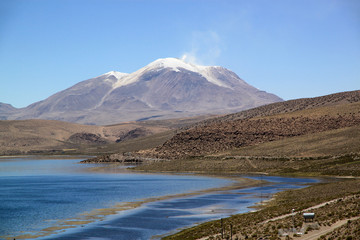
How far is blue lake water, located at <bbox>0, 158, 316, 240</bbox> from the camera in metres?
49.4

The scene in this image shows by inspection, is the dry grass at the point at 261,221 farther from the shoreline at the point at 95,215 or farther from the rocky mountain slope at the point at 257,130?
the rocky mountain slope at the point at 257,130

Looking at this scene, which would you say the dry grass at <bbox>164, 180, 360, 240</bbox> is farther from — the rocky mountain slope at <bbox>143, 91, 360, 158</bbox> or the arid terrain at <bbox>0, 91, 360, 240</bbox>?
the rocky mountain slope at <bbox>143, 91, 360, 158</bbox>

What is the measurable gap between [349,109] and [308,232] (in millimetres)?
147077

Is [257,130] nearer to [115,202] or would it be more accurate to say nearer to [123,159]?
[123,159]

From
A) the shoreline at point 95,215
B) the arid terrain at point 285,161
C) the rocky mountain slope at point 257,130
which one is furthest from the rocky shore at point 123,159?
the shoreline at point 95,215

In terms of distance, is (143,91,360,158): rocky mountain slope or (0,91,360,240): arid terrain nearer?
(0,91,360,240): arid terrain

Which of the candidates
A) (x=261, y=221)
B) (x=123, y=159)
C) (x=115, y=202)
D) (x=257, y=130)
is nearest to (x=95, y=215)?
(x=115, y=202)

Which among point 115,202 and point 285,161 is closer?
point 115,202

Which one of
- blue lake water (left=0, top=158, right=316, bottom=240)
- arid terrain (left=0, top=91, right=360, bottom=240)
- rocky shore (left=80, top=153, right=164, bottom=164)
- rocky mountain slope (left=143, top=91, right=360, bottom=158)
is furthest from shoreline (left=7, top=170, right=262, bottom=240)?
rocky shore (left=80, top=153, right=164, bottom=164)

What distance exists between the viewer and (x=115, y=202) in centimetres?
6900

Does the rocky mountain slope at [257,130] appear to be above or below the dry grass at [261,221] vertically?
above

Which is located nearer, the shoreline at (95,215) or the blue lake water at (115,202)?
the shoreline at (95,215)

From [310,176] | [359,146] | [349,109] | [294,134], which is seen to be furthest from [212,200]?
[349,109]

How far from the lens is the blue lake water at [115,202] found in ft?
162
